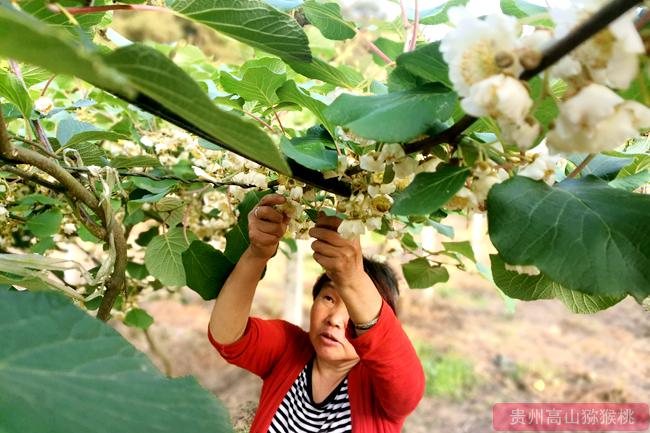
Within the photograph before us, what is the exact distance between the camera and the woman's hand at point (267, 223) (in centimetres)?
65

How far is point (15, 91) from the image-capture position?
604mm

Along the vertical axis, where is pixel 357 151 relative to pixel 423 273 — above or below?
above

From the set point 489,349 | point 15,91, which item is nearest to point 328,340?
point 15,91

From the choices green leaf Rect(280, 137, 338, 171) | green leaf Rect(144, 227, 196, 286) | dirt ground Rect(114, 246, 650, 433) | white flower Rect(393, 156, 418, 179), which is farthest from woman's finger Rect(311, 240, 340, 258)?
dirt ground Rect(114, 246, 650, 433)

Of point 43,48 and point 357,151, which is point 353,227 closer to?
point 357,151

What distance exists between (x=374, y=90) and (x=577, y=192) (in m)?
0.30

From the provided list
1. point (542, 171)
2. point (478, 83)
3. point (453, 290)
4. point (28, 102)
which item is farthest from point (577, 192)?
point (453, 290)

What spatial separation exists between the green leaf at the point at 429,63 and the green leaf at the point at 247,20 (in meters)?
0.10

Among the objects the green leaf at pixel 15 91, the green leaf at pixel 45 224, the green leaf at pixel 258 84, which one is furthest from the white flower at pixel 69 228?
the green leaf at pixel 258 84

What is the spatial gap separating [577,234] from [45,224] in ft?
2.78

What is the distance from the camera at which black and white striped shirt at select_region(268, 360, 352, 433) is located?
1121 mm

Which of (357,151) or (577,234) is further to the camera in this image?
(357,151)

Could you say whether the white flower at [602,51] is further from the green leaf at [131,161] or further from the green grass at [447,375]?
the green grass at [447,375]

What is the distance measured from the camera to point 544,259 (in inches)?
13.7
